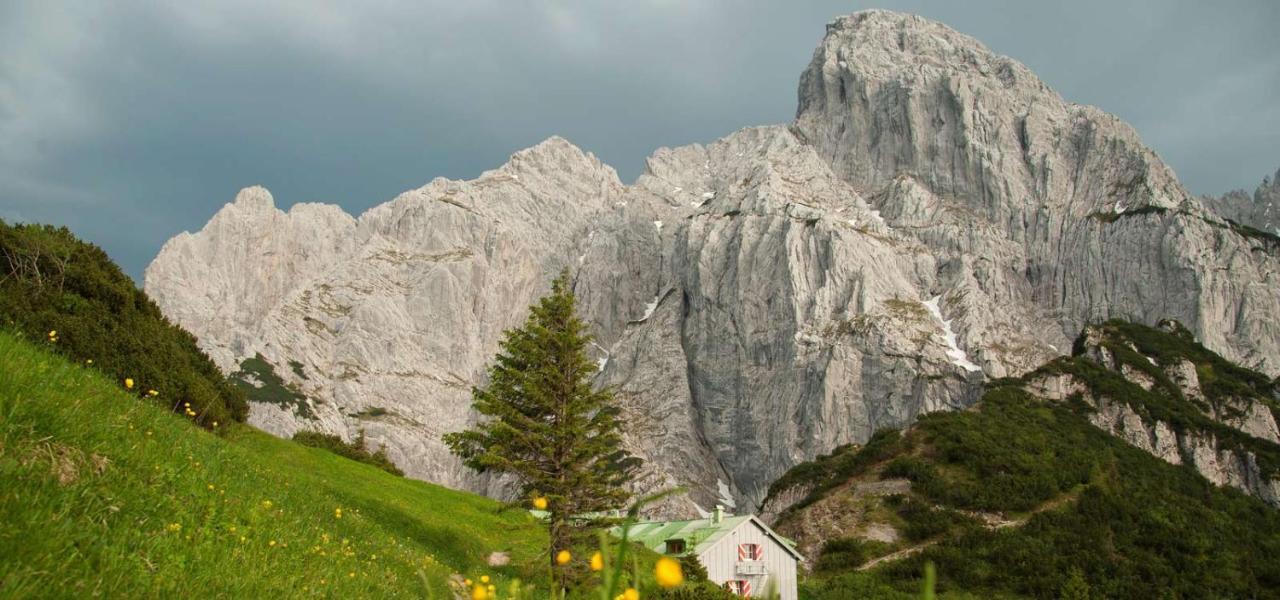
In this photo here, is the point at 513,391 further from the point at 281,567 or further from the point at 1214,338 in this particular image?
the point at 1214,338

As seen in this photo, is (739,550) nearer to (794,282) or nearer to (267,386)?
(794,282)

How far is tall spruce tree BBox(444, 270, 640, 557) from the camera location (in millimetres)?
27734

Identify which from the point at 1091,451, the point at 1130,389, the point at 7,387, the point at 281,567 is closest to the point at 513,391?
the point at 281,567

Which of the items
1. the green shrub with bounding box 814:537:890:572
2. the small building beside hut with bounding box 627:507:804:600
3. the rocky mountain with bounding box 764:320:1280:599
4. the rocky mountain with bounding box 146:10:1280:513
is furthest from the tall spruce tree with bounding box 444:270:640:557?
the rocky mountain with bounding box 146:10:1280:513

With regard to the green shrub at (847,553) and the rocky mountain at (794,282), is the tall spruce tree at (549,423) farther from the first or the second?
the rocky mountain at (794,282)

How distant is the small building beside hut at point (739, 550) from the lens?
48750 mm

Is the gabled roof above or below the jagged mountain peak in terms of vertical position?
below

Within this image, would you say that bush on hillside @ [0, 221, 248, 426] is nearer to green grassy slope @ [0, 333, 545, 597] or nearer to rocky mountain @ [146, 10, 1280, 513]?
green grassy slope @ [0, 333, 545, 597]

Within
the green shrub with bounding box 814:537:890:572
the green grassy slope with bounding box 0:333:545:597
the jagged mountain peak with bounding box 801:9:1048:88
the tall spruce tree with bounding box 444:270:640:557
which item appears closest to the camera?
the green grassy slope with bounding box 0:333:545:597

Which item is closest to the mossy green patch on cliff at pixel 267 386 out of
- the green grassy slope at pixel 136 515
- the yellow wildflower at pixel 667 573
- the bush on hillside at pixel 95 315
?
the bush on hillside at pixel 95 315

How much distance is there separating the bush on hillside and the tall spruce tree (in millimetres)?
8497

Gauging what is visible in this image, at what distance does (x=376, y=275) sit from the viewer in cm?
17188

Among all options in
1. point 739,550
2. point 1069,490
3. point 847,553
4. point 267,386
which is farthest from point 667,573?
point 267,386

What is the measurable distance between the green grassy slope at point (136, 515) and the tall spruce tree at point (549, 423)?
14.6 m
